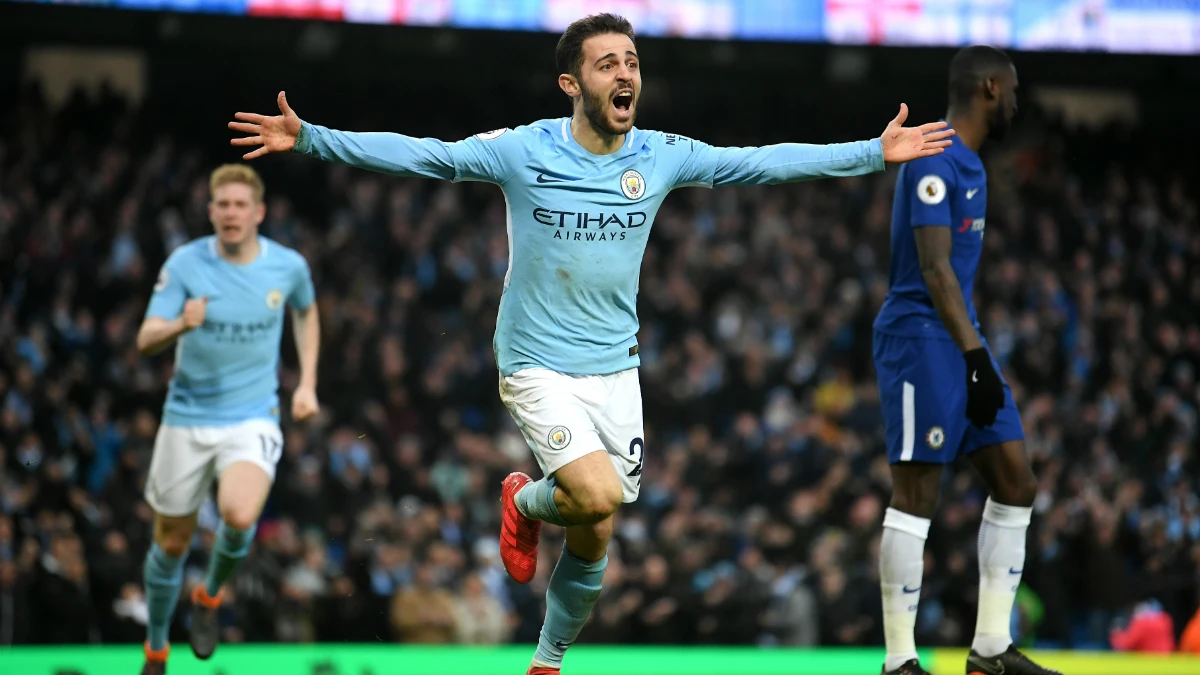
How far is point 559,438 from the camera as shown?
5.96 m

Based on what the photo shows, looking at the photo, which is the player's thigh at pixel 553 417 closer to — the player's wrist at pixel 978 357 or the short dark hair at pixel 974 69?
the player's wrist at pixel 978 357

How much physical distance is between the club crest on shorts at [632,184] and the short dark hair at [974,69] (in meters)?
1.65

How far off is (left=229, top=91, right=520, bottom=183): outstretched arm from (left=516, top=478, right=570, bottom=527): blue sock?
4.27 ft

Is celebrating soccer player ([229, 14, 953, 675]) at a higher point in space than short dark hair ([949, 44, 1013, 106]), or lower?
lower

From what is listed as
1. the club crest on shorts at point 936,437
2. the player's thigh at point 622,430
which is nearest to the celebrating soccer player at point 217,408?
the player's thigh at point 622,430

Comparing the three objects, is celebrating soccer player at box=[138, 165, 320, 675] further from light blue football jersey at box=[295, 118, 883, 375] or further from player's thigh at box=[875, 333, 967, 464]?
player's thigh at box=[875, 333, 967, 464]

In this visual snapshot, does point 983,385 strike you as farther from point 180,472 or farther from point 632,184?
point 180,472

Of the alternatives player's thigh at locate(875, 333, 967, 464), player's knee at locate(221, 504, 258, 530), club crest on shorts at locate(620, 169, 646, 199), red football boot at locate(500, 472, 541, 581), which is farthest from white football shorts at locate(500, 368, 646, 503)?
player's knee at locate(221, 504, 258, 530)

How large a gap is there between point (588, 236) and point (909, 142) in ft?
4.50

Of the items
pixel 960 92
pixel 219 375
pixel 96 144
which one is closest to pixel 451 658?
pixel 219 375

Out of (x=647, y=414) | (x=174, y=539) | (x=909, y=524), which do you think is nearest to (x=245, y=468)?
(x=174, y=539)

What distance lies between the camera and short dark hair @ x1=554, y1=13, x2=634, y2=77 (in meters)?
6.18

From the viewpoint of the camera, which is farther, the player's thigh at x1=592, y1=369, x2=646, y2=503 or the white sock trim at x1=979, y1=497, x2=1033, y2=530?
the white sock trim at x1=979, y1=497, x2=1033, y2=530

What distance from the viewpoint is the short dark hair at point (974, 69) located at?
6.76m
